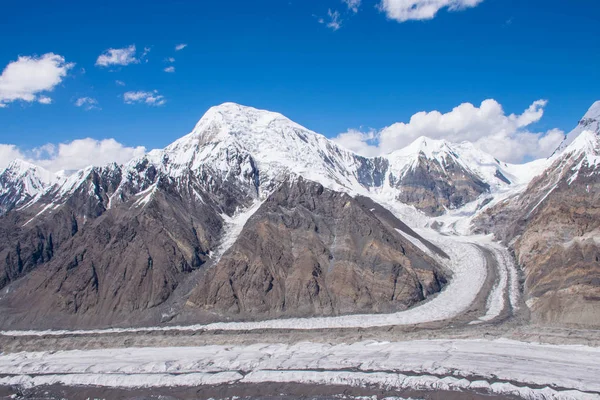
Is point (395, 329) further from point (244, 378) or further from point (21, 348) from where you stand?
point (21, 348)

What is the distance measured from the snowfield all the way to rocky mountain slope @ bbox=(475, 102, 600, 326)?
48.0ft

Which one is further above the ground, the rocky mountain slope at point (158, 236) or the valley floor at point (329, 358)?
the rocky mountain slope at point (158, 236)

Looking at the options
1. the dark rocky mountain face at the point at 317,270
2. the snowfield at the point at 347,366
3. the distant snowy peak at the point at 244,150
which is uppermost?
the distant snowy peak at the point at 244,150

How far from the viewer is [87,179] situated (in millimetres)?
154125

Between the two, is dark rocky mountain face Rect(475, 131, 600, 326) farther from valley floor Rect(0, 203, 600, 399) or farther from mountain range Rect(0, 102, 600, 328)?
valley floor Rect(0, 203, 600, 399)

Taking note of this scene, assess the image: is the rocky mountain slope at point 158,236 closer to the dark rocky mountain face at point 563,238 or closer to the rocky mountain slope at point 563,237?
the dark rocky mountain face at point 563,238

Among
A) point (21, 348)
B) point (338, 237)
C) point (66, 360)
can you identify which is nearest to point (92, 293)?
point (21, 348)

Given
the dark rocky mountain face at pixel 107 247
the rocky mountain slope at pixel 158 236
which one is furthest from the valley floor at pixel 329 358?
the dark rocky mountain face at pixel 107 247

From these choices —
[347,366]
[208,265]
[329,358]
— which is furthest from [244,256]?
[347,366]

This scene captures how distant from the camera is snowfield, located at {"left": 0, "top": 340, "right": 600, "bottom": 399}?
5400 cm

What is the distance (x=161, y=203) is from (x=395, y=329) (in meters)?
69.7

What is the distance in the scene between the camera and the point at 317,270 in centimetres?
9369

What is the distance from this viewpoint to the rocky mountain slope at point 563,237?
242ft

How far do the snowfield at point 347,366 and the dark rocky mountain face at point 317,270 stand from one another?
17823mm
